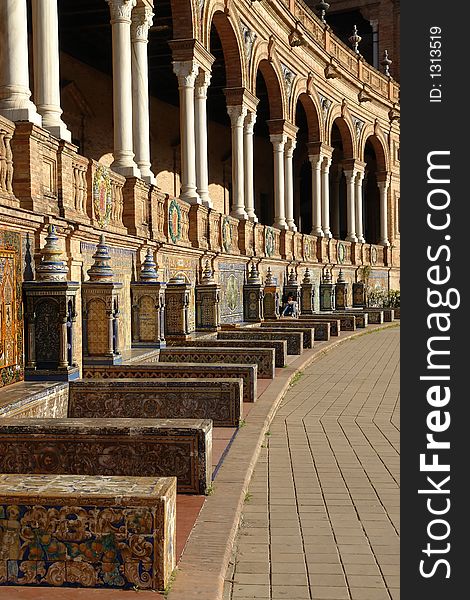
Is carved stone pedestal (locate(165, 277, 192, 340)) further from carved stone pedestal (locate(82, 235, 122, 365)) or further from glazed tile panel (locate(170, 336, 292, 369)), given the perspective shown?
carved stone pedestal (locate(82, 235, 122, 365))

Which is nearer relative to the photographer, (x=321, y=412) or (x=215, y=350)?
(x=321, y=412)

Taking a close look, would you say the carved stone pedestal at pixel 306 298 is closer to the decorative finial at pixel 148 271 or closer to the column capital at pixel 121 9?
the decorative finial at pixel 148 271

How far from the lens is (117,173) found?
11016mm

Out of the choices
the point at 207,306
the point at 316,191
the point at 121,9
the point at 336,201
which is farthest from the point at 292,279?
the point at 336,201

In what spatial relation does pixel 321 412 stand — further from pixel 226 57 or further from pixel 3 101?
pixel 226 57

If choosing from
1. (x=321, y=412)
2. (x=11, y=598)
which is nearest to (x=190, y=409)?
(x=321, y=412)

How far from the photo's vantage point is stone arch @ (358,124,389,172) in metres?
30.7

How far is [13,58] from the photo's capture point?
302 inches

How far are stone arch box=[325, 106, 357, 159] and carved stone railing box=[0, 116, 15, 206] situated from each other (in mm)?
20991

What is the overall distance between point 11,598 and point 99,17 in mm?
14889

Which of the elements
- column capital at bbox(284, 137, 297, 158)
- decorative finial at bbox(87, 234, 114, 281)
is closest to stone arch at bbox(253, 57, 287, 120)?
column capital at bbox(284, 137, 297, 158)

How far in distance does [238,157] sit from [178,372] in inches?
474

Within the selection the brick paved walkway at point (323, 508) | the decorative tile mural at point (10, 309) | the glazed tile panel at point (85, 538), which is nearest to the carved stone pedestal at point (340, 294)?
the brick paved walkway at point (323, 508)

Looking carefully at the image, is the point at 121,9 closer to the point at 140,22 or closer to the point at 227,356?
the point at 140,22
